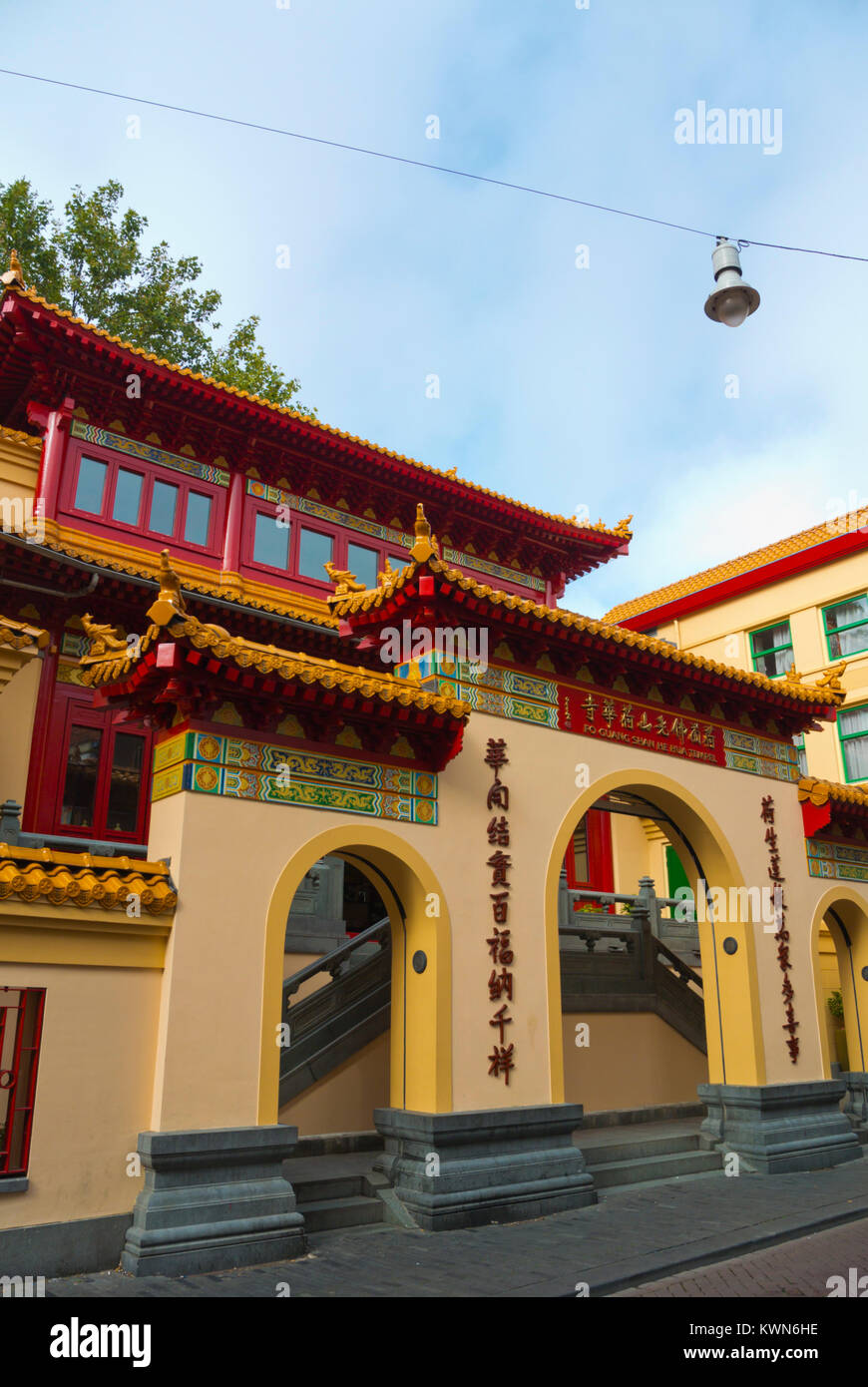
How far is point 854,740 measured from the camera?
67.5 ft

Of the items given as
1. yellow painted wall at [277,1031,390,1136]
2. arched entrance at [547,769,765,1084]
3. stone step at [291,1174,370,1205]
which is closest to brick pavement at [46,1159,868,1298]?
stone step at [291,1174,370,1205]

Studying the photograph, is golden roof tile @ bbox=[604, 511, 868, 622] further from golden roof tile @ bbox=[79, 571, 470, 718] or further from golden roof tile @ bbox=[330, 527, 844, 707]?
golden roof tile @ bbox=[79, 571, 470, 718]

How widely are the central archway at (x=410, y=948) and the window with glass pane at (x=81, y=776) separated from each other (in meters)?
4.91

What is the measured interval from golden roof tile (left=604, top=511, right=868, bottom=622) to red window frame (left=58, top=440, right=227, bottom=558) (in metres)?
13.6

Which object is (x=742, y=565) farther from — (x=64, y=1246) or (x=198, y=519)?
(x=64, y=1246)

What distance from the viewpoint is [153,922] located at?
6.89m

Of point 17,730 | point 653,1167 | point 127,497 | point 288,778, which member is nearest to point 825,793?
point 653,1167

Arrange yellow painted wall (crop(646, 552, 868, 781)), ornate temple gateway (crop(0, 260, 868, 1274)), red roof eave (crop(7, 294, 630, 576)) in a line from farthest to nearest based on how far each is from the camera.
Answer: yellow painted wall (crop(646, 552, 868, 781)), red roof eave (crop(7, 294, 630, 576)), ornate temple gateway (crop(0, 260, 868, 1274))

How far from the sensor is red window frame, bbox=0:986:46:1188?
6.12 meters

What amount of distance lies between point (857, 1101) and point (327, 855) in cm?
780

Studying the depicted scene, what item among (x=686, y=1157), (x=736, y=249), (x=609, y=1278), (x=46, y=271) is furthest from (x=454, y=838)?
(x=46, y=271)

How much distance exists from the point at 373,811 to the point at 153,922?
211cm

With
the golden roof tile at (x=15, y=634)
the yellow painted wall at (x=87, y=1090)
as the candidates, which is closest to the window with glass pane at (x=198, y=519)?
the golden roof tile at (x=15, y=634)

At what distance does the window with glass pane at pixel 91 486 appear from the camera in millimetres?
13164
